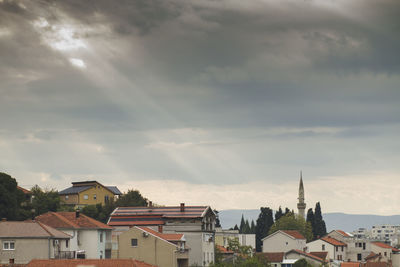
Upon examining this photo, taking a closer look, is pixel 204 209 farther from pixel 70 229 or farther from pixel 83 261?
pixel 83 261

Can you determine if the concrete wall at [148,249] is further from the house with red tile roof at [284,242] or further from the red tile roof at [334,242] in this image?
the red tile roof at [334,242]

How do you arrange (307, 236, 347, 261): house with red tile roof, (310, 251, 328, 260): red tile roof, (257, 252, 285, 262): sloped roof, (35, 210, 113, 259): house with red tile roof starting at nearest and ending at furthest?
(35, 210, 113, 259): house with red tile roof
(257, 252, 285, 262): sloped roof
(310, 251, 328, 260): red tile roof
(307, 236, 347, 261): house with red tile roof

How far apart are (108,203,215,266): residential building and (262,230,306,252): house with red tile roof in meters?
56.7

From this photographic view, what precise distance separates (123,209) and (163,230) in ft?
35.3

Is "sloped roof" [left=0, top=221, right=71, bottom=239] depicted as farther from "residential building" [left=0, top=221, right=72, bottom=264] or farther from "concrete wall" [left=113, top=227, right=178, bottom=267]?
"concrete wall" [left=113, top=227, right=178, bottom=267]

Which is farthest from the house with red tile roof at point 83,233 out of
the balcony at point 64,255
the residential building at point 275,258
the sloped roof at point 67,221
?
the residential building at point 275,258

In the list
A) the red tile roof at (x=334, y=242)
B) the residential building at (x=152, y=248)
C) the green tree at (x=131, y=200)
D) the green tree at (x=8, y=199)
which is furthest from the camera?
the red tile roof at (x=334, y=242)

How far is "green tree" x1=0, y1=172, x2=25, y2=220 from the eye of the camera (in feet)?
353

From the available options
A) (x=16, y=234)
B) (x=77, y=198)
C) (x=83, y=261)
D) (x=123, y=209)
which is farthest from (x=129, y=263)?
(x=77, y=198)

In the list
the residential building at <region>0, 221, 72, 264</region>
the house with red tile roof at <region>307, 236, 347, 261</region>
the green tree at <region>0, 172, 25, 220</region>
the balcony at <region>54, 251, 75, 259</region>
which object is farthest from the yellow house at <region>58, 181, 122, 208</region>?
the residential building at <region>0, 221, 72, 264</region>

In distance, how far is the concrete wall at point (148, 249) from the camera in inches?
3799

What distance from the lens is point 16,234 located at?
87875 mm

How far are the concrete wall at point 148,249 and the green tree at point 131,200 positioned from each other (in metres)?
45.3

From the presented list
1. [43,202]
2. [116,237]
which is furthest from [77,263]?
[43,202]
